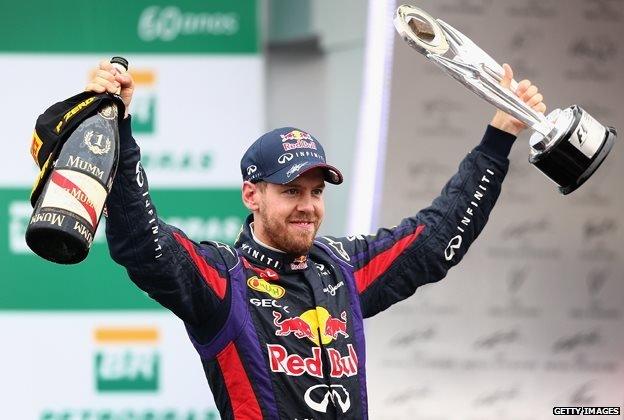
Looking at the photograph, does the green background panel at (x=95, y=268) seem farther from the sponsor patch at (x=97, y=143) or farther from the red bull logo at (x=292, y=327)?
the sponsor patch at (x=97, y=143)

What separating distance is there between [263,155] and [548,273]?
231cm

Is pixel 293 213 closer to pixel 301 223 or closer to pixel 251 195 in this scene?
pixel 301 223

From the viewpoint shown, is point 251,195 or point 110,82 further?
point 251,195

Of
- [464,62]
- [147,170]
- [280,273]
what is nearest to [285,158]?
[280,273]

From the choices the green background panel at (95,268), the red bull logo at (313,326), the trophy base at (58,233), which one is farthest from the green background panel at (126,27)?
the trophy base at (58,233)

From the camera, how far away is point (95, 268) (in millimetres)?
4957

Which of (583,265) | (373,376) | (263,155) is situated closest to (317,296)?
(263,155)

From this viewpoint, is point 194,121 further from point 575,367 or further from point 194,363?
point 575,367

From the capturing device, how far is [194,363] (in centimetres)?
494

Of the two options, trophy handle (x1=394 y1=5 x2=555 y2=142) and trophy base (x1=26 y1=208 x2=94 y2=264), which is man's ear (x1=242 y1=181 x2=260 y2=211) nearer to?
trophy handle (x1=394 y1=5 x2=555 y2=142)

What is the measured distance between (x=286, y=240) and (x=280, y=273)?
0.08 meters

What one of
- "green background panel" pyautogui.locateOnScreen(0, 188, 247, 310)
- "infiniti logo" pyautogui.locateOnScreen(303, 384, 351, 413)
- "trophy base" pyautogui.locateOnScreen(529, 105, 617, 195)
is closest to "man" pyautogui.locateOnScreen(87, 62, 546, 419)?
"infiniti logo" pyautogui.locateOnScreen(303, 384, 351, 413)

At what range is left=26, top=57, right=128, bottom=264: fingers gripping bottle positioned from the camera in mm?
2469

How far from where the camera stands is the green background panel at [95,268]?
16.1ft
